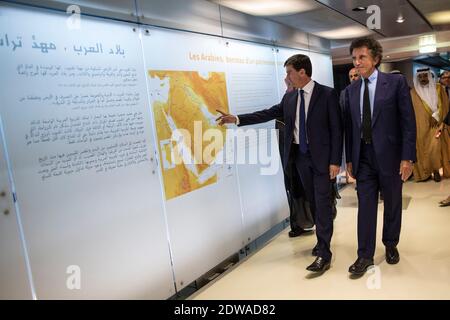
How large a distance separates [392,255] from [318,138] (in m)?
1.10

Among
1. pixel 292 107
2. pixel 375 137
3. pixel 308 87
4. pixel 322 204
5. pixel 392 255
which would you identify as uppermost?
pixel 308 87

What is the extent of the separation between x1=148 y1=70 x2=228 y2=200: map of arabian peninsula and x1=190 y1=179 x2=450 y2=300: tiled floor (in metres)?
0.82

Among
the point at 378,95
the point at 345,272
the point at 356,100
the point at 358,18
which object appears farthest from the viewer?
the point at 358,18

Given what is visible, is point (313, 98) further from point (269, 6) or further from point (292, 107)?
point (269, 6)

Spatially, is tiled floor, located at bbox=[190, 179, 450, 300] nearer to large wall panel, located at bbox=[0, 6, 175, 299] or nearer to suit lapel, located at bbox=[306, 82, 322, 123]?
large wall panel, located at bbox=[0, 6, 175, 299]

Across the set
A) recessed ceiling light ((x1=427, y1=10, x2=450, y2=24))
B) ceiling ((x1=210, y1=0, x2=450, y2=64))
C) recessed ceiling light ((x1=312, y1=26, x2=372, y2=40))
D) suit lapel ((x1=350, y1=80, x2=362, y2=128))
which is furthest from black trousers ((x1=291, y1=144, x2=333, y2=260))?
recessed ceiling light ((x1=427, y1=10, x2=450, y2=24))

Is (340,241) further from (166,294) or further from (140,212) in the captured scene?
(140,212)

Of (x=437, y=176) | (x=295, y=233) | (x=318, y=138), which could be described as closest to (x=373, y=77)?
(x=318, y=138)

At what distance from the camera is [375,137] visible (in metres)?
2.85
